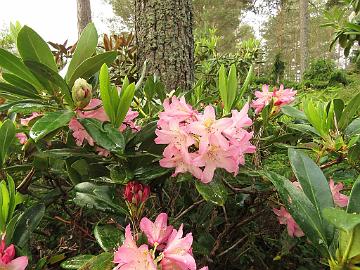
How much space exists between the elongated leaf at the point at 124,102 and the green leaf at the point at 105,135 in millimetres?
37

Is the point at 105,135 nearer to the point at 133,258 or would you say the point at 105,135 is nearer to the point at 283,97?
the point at 133,258

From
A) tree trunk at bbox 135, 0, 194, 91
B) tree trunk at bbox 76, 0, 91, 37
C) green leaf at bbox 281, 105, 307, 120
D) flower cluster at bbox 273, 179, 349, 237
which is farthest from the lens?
tree trunk at bbox 76, 0, 91, 37

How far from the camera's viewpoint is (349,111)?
1.00 m

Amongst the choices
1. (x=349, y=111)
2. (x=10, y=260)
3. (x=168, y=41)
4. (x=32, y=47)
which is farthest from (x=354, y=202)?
(x=168, y=41)

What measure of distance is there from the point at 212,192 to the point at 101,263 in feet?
0.89

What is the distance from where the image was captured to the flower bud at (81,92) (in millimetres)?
882

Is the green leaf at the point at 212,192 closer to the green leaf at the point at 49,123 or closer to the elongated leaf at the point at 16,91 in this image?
the green leaf at the point at 49,123

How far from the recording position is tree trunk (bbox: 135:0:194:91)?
235 cm

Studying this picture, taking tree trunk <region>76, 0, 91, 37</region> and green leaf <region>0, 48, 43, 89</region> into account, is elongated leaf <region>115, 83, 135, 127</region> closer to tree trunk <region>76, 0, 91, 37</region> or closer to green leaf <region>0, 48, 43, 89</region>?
green leaf <region>0, 48, 43, 89</region>

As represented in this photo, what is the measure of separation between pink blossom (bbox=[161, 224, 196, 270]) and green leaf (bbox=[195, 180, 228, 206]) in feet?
0.46

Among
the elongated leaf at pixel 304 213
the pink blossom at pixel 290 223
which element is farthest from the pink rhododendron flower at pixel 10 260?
the pink blossom at pixel 290 223

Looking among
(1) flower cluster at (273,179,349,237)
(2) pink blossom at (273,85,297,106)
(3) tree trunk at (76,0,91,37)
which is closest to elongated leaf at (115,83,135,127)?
(1) flower cluster at (273,179,349,237)

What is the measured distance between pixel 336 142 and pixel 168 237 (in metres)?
0.50

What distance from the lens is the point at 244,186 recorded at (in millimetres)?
1162
